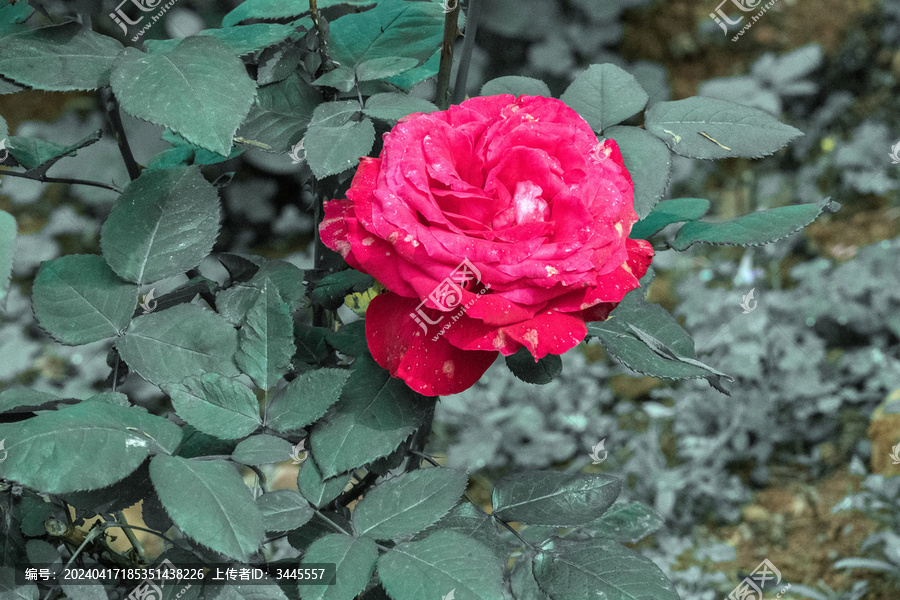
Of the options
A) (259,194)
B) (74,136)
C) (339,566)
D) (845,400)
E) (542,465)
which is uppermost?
(339,566)

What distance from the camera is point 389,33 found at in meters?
0.61

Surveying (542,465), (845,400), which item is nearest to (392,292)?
(542,465)

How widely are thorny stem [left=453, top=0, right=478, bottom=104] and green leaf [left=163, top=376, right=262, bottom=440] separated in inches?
11.2

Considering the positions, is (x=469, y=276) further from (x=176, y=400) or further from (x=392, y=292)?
(x=176, y=400)

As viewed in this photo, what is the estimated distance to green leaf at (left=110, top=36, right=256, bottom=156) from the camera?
426 mm

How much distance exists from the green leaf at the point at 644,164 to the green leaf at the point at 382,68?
0.17m

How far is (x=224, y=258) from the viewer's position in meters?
0.61

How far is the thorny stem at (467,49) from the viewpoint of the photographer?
52 cm

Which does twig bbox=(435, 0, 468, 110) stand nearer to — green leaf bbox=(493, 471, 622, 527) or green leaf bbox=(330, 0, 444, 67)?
green leaf bbox=(330, 0, 444, 67)

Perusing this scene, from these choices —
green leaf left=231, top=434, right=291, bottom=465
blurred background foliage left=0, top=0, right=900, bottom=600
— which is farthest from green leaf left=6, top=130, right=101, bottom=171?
blurred background foliage left=0, top=0, right=900, bottom=600

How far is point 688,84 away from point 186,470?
215cm

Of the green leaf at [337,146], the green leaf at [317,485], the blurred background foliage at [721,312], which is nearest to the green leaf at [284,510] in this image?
the green leaf at [317,485]

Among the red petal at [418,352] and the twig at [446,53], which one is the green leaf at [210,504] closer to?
the red petal at [418,352]
